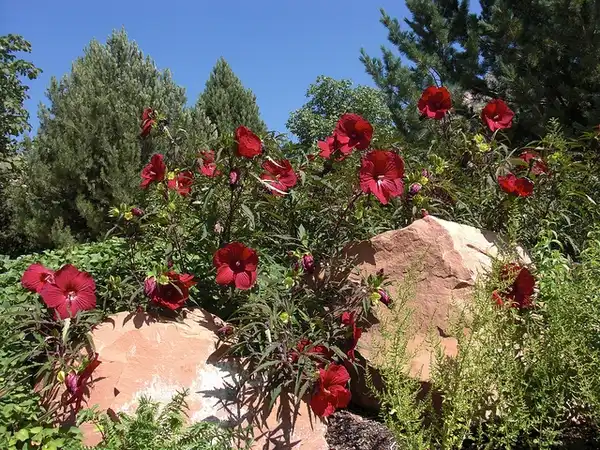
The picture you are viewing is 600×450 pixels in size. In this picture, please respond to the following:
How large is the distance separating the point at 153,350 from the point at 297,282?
2.13ft

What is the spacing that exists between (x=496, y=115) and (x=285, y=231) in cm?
130

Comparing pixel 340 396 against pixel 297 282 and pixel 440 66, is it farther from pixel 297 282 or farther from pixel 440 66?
pixel 440 66

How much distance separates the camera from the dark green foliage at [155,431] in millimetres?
1846

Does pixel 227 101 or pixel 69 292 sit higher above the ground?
pixel 227 101

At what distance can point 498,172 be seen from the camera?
10.0ft

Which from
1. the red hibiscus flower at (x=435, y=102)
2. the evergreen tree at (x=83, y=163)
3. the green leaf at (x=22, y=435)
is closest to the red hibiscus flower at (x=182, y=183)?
the green leaf at (x=22, y=435)

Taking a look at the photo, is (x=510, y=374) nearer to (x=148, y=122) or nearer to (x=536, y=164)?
(x=536, y=164)

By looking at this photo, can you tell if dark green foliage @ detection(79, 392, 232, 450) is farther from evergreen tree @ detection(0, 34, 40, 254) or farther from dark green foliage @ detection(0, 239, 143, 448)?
evergreen tree @ detection(0, 34, 40, 254)

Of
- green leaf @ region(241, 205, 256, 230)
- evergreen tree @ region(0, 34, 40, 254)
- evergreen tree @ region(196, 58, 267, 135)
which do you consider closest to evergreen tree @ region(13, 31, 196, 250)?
evergreen tree @ region(0, 34, 40, 254)

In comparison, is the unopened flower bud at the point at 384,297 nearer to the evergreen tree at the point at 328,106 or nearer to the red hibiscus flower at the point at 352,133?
the red hibiscus flower at the point at 352,133

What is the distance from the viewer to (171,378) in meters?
2.29

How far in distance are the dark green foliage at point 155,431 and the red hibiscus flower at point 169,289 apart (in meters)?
0.42

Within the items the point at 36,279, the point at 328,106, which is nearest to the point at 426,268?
the point at 36,279

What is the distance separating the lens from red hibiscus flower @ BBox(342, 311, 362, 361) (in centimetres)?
→ 236
